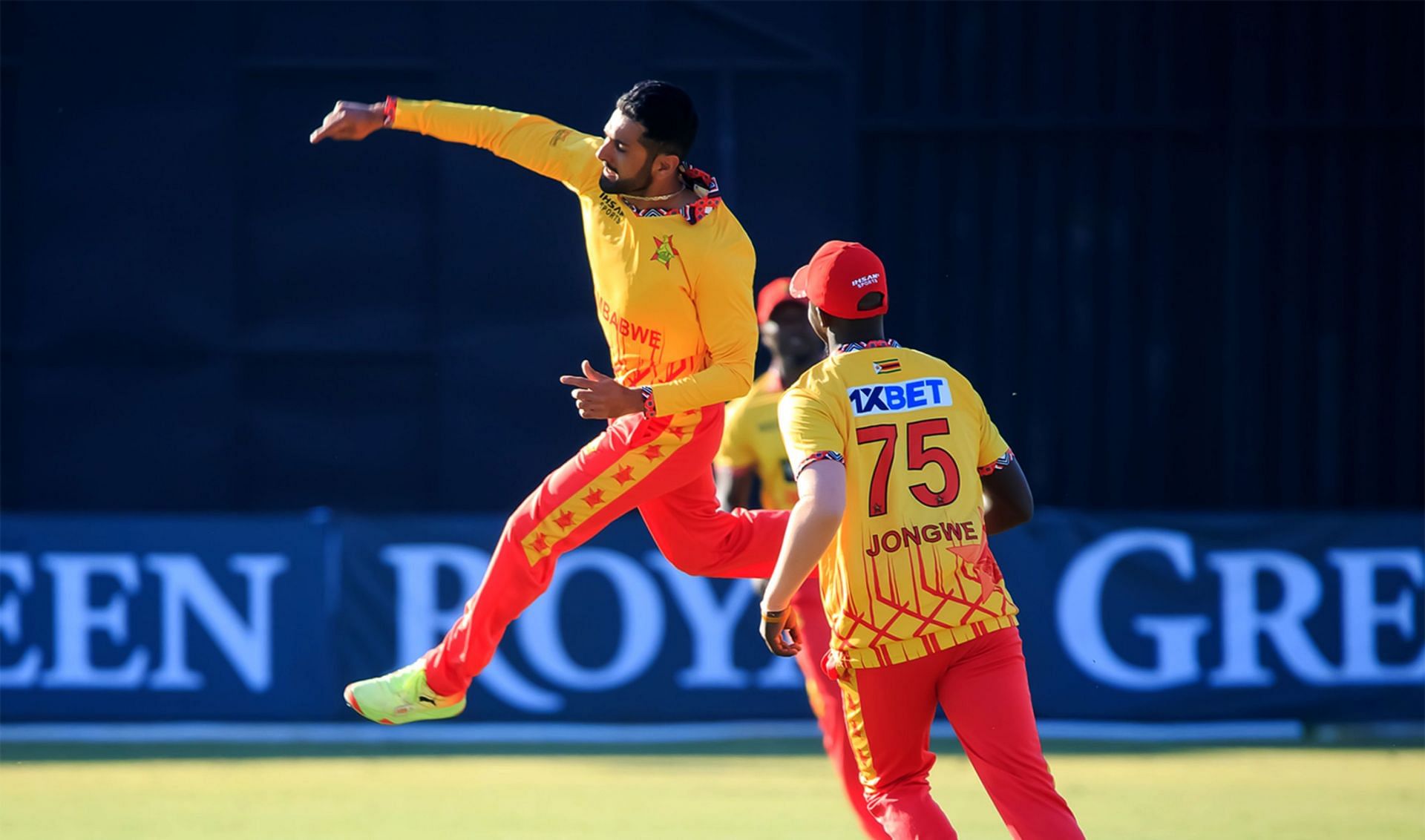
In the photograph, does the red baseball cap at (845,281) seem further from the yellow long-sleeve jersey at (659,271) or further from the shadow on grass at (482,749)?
the shadow on grass at (482,749)

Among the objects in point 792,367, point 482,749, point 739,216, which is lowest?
point 482,749

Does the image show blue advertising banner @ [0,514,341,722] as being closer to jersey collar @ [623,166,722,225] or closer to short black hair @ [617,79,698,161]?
jersey collar @ [623,166,722,225]

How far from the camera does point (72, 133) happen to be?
11672mm

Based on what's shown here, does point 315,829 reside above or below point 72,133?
below

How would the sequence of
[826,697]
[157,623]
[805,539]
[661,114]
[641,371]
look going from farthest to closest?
1. [157,623]
2. [826,697]
3. [641,371]
4. [661,114]
5. [805,539]

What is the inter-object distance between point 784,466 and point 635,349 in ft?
7.18

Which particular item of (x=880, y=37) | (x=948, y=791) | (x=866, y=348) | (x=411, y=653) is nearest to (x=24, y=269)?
(x=411, y=653)

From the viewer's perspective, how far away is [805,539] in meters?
4.52

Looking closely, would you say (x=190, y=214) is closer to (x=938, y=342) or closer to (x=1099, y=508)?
(x=938, y=342)

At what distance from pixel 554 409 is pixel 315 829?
16.4 ft

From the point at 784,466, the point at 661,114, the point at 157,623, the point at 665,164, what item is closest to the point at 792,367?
the point at 784,466

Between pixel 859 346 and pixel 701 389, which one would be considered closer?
pixel 859 346

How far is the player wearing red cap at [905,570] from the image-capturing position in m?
4.63

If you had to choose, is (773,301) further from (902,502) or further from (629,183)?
(902,502)
